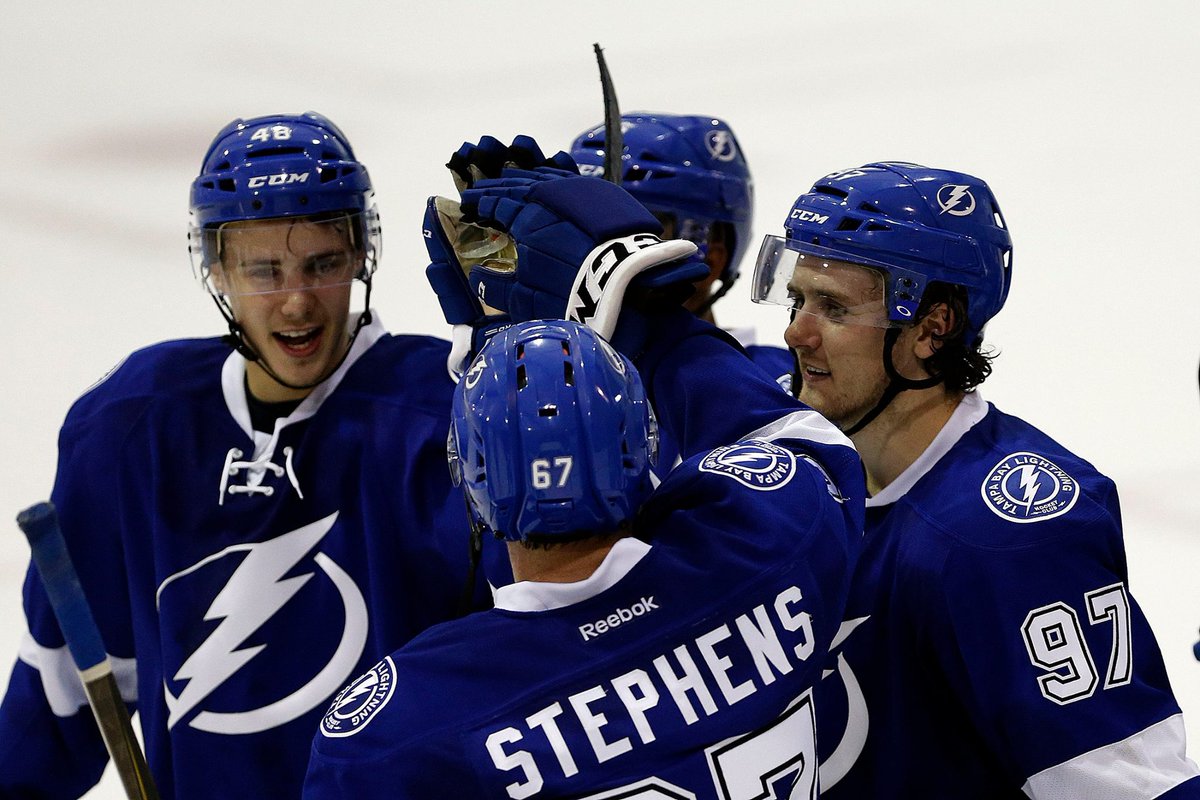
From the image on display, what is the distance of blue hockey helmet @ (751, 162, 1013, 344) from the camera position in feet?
7.01

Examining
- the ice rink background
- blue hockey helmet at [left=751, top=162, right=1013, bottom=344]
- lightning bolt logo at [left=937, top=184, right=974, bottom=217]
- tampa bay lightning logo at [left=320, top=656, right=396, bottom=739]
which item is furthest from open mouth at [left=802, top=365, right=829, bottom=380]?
Answer: the ice rink background

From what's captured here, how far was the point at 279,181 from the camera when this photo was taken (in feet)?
7.54

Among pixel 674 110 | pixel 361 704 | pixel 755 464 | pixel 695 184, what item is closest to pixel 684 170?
pixel 695 184

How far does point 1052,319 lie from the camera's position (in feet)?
13.9

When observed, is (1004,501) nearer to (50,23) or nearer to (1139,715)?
(1139,715)

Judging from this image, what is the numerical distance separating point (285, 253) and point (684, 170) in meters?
0.88

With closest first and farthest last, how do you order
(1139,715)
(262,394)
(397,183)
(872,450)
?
1. (1139,715)
2. (872,450)
3. (262,394)
4. (397,183)

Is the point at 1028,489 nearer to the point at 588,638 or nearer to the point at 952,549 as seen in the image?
the point at 952,549

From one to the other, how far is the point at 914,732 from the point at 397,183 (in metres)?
3.20

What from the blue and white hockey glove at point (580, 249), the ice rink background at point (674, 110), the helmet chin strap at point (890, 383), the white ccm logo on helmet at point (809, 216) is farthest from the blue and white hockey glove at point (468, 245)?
the ice rink background at point (674, 110)

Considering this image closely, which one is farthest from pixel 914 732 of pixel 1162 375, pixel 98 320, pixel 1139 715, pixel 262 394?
pixel 98 320

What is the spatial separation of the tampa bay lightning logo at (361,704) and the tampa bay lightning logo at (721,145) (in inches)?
67.4

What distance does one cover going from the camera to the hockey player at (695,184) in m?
2.90

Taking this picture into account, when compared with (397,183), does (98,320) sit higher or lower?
lower
